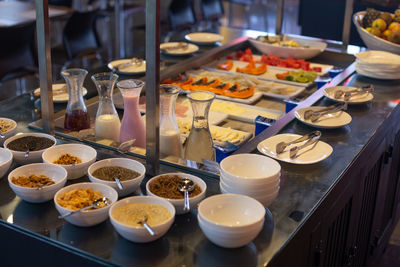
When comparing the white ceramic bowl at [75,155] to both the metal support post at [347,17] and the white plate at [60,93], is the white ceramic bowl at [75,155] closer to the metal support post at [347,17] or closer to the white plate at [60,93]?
the white plate at [60,93]

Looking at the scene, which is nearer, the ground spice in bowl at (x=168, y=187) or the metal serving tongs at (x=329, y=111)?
the ground spice in bowl at (x=168, y=187)

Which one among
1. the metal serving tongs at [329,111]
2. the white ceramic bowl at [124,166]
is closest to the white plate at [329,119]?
the metal serving tongs at [329,111]

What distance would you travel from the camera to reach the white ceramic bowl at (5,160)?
3.91ft

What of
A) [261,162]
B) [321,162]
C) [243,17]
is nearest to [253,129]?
[321,162]

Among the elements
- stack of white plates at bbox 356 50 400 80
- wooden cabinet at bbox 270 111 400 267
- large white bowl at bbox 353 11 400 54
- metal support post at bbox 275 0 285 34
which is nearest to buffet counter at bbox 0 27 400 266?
wooden cabinet at bbox 270 111 400 267

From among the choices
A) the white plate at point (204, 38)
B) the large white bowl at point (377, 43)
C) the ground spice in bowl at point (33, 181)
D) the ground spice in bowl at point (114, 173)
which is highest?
the large white bowl at point (377, 43)

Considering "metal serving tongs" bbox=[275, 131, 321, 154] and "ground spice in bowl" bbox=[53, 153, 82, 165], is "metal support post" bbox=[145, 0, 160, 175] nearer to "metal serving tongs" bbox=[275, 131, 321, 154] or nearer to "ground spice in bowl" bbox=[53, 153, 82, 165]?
"ground spice in bowl" bbox=[53, 153, 82, 165]

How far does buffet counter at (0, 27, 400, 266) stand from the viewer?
977mm

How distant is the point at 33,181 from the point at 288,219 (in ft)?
1.79

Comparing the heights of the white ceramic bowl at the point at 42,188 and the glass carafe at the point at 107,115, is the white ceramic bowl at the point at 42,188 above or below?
below

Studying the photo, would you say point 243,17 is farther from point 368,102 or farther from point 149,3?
point 149,3

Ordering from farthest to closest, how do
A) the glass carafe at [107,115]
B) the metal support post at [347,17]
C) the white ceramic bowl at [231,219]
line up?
1. the metal support post at [347,17]
2. the glass carafe at [107,115]
3. the white ceramic bowl at [231,219]

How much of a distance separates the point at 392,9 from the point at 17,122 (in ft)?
9.01

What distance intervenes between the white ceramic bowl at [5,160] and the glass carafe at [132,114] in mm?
289
